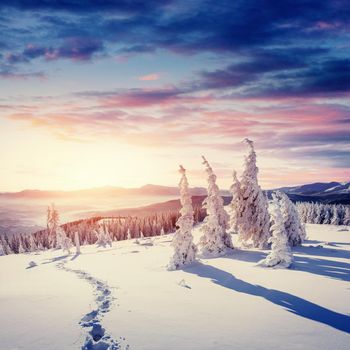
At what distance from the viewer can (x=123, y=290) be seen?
23.2 m

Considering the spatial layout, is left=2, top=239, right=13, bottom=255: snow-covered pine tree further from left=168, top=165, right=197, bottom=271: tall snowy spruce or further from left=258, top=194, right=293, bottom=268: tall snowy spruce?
left=258, top=194, right=293, bottom=268: tall snowy spruce

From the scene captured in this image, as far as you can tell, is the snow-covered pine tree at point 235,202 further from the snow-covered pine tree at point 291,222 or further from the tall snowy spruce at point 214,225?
the snow-covered pine tree at point 291,222

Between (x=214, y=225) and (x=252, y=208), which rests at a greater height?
(x=252, y=208)

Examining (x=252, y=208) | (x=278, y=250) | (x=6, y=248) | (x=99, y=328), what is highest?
(x=252, y=208)

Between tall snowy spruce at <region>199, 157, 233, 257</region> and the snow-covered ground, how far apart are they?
999 cm

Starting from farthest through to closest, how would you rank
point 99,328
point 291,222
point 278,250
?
point 291,222
point 278,250
point 99,328

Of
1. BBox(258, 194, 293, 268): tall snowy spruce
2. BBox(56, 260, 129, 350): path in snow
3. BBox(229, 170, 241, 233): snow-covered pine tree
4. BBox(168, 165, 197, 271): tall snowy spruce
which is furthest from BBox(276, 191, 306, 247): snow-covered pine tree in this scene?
BBox(56, 260, 129, 350): path in snow

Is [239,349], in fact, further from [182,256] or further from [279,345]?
[182,256]

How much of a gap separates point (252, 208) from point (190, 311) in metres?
26.6

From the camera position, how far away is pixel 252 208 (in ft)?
140

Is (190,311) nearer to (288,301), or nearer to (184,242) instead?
(288,301)

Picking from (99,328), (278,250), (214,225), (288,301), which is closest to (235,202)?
(214,225)

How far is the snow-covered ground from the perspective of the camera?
525 inches

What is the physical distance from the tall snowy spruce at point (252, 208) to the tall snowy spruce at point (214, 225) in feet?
9.38
